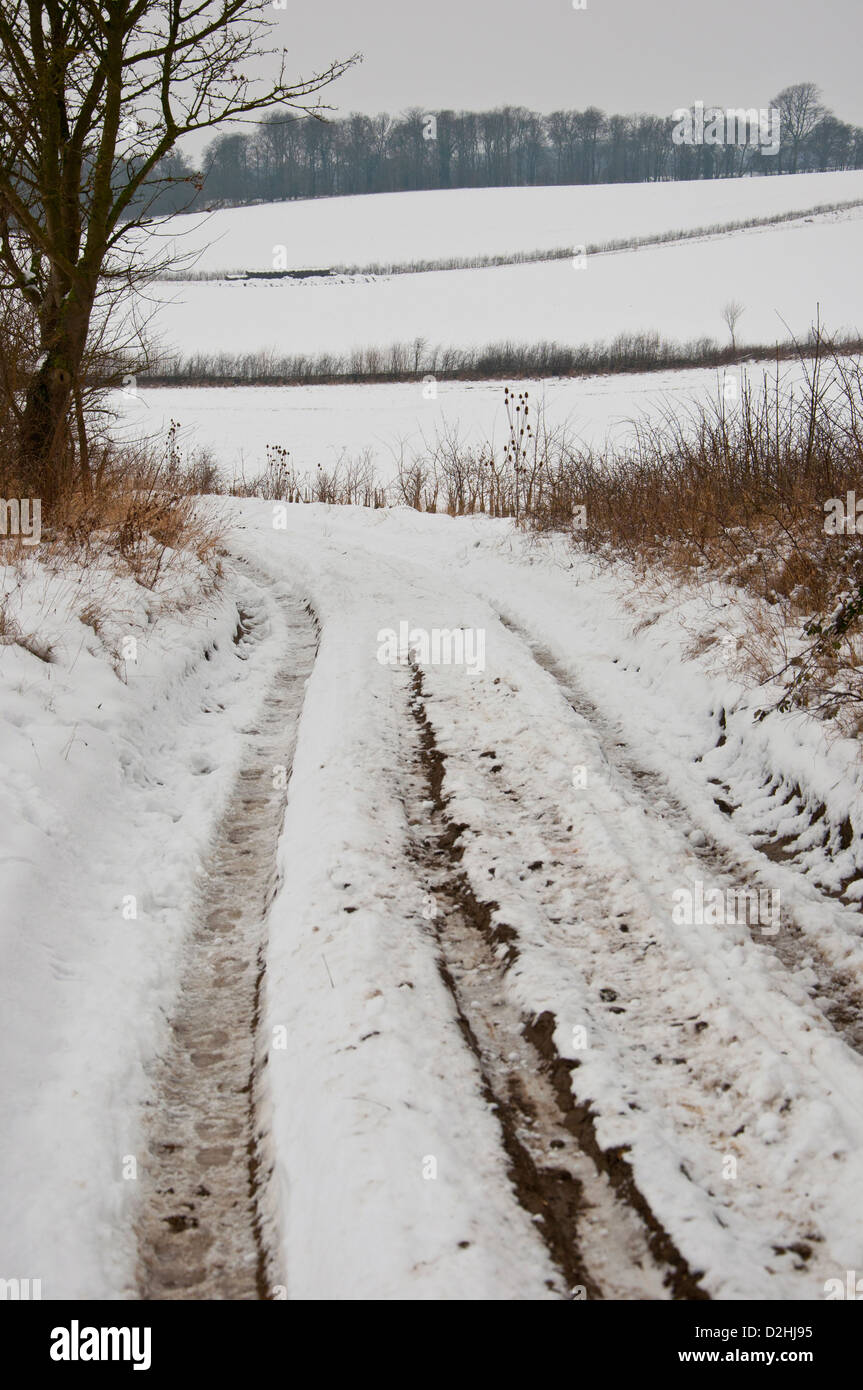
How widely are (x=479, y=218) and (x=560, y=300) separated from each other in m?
29.6

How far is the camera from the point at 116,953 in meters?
3.62

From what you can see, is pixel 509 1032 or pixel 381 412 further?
pixel 381 412

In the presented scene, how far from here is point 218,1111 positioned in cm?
289

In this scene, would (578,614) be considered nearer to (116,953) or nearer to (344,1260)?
(116,953)

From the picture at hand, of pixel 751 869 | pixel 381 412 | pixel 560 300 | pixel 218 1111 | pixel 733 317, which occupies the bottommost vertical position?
pixel 218 1111

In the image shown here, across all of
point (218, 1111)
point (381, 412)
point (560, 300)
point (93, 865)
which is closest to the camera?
point (218, 1111)

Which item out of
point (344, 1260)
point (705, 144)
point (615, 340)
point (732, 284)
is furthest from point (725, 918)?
point (705, 144)

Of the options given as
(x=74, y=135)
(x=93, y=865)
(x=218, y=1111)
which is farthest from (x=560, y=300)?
(x=218, y=1111)

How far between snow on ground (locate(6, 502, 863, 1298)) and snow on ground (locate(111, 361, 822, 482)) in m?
16.8

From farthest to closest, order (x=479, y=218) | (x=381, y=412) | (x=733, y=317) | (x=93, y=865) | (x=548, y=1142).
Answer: (x=479, y=218) < (x=381, y=412) < (x=733, y=317) < (x=93, y=865) < (x=548, y=1142)

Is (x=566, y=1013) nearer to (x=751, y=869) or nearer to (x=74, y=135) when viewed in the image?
(x=751, y=869)

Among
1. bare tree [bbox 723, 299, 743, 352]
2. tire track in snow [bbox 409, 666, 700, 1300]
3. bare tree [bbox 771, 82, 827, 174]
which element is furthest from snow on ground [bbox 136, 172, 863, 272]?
tire track in snow [bbox 409, 666, 700, 1300]

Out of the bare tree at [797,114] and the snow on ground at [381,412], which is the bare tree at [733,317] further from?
the bare tree at [797,114]
